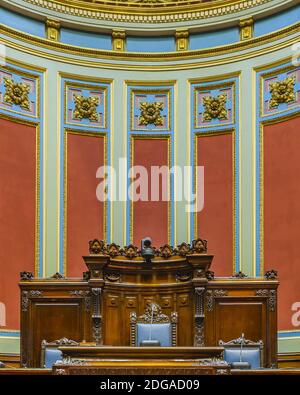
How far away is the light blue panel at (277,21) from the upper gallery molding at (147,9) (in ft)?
0.63

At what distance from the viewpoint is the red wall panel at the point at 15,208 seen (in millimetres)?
10781

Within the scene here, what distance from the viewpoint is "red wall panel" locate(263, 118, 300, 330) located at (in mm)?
10695

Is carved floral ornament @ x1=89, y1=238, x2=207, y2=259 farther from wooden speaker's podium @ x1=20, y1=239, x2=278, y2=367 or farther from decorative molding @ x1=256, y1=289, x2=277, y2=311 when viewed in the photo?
decorative molding @ x1=256, y1=289, x2=277, y2=311

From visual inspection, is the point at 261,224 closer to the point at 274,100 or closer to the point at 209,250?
the point at 209,250

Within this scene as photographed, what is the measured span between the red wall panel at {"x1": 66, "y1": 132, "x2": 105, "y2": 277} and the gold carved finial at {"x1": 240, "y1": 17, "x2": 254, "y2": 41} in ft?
8.38

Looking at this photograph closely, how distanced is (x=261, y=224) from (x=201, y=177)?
3.72ft

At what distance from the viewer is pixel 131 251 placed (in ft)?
32.8

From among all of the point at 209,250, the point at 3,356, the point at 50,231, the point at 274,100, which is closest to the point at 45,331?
the point at 3,356

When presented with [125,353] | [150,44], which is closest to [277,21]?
[150,44]

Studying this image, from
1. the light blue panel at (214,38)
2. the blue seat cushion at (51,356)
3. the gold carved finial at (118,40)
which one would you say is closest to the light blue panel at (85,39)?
the gold carved finial at (118,40)

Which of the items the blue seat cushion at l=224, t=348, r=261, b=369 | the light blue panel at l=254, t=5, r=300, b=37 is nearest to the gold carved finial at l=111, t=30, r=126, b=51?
the light blue panel at l=254, t=5, r=300, b=37

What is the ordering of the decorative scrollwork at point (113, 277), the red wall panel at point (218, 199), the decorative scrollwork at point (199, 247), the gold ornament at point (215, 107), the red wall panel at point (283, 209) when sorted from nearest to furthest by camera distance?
the decorative scrollwork at point (199, 247) → the decorative scrollwork at point (113, 277) → the red wall panel at point (283, 209) → the red wall panel at point (218, 199) → the gold ornament at point (215, 107)

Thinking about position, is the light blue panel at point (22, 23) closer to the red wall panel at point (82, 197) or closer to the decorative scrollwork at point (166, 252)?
the red wall panel at point (82, 197)

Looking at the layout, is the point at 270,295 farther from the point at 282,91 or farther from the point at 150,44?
the point at 150,44
